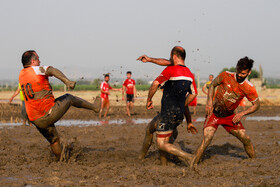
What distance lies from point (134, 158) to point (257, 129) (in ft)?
19.8

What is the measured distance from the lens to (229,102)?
7.00 meters

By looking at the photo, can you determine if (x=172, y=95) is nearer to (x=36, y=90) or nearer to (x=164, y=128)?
(x=164, y=128)

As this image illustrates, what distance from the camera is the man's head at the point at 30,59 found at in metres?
6.73

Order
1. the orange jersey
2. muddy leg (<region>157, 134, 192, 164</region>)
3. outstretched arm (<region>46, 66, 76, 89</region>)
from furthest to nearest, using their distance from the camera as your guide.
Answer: the orange jersey
muddy leg (<region>157, 134, 192, 164</region>)
outstretched arm (<region>46, 66, 76, 89</region>)

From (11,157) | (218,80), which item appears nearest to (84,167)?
(11,157)

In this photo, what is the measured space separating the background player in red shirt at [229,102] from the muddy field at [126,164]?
0.59 metres

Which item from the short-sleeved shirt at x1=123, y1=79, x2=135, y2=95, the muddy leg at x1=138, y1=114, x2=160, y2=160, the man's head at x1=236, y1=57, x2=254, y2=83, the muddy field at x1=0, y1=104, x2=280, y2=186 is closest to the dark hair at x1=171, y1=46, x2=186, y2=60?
the man's head at x1=236, y1=57, x2=254, y2=83

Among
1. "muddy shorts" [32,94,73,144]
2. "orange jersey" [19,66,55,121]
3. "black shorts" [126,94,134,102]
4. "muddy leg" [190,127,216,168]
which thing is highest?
"orange jersey" [19,66,55,121]

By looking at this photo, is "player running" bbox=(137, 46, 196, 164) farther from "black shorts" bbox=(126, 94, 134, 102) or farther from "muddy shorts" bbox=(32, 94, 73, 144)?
"black shorts" bbox=(126, 94, 134, 102)

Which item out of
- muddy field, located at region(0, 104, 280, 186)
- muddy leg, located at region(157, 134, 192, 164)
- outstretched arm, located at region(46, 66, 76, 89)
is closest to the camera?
muddy field, located at region(0, 104, 280, 186)

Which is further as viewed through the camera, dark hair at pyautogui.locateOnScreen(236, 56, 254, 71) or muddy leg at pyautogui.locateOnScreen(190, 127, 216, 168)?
muddy leg at pyautogui.locateOnScreen(190, 127, 216, 168)

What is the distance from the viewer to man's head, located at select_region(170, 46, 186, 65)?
21.6 ft

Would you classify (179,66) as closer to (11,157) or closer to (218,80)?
(218,80)

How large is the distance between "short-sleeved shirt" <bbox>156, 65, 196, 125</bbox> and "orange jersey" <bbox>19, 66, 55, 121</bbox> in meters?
1.99
